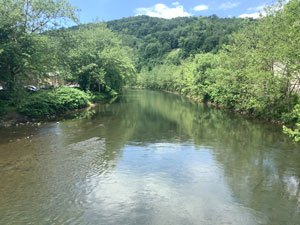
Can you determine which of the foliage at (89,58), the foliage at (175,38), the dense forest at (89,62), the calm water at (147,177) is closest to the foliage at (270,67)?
the dense forest at (89,62)

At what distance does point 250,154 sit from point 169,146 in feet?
17.5

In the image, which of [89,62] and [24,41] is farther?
[89,62]

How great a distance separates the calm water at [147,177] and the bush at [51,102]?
4.53 metres

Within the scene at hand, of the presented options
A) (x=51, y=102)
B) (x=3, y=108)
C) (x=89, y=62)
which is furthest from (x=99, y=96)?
(x=3, y=108)

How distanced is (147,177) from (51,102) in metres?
20.0

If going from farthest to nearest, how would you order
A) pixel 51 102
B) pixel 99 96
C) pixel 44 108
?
1. pixel 99 96
2. pixel 51 102
3. pixel 44 108

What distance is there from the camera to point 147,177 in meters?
11.8

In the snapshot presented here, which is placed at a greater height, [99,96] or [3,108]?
[3,108]

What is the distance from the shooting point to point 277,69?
2462 cm

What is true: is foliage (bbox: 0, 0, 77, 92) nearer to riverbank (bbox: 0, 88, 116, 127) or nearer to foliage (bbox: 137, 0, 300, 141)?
riverbank (bbox: 0, 88, 116, 127)

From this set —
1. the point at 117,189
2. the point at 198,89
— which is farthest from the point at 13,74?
the point at 198,89

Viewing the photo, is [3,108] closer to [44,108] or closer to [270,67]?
[44,108]

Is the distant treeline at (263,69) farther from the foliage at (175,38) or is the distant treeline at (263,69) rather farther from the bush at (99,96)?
the foliage at (175,38)

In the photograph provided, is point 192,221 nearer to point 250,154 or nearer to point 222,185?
point 222,185
